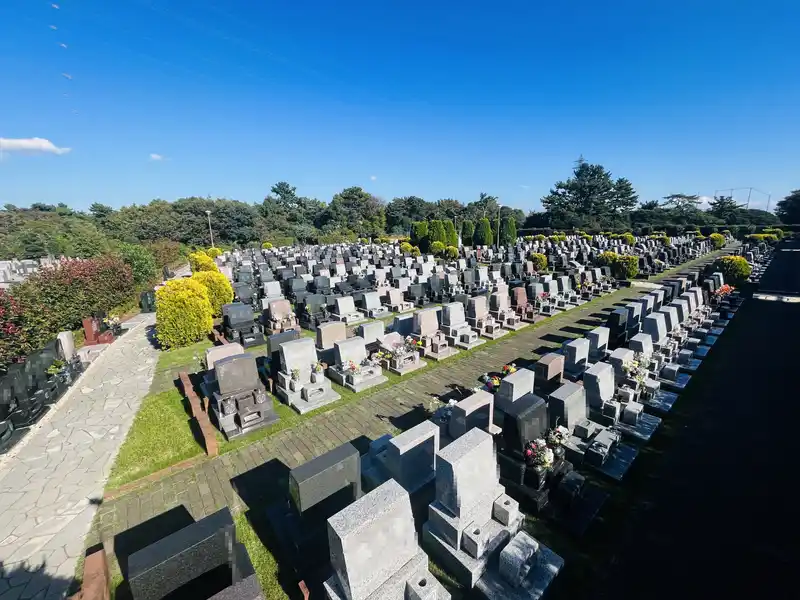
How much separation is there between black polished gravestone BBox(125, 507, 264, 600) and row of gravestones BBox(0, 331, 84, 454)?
6.87 metres

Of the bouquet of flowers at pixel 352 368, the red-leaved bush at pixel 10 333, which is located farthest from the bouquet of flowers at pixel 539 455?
the red-leaved bush at pixel 10 333

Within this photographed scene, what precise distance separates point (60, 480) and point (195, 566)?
497 centimetres

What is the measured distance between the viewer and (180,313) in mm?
12680

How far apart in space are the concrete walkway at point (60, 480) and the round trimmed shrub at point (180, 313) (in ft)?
6.55

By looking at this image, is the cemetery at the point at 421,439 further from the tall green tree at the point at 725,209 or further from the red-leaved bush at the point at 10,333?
the tall green tree at the point at 725,209

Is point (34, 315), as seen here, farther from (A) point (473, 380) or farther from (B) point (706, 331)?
(B) point (706, 331)

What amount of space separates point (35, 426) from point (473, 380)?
11051mm

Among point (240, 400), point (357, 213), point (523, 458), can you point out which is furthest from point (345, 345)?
point (357, 213)

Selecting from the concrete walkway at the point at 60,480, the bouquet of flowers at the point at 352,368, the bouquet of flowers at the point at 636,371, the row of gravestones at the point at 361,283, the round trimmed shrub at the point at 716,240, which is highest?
the round trimmed shrub at the point at 716,240

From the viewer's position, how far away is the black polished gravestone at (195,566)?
11.0ft

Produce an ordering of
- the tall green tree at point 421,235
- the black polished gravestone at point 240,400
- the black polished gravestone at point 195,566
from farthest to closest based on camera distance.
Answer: the tall green tree at point 421,235 → the black polished gravestone at point 240,400 → the black polished gravestone at point 195,566

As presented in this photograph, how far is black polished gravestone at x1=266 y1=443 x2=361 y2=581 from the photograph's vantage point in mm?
4750

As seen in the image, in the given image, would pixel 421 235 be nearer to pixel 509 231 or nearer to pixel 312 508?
pixel 509 231

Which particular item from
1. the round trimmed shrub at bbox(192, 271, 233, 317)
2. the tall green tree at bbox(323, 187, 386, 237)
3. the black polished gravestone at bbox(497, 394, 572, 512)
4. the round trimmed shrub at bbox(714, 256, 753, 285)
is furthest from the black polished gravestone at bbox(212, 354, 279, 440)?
the tall green tree at bbox(323, 187, 386, 237)
